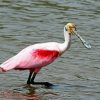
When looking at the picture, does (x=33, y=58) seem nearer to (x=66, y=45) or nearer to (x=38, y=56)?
(x=38, y=56)

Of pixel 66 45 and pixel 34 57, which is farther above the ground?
pixel 66 45

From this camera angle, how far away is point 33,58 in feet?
41.9

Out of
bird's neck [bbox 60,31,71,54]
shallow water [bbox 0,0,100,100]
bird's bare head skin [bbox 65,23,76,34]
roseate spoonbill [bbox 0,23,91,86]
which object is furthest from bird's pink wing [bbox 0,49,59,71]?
bird's bare head skin [bbox 65,23,76,34]

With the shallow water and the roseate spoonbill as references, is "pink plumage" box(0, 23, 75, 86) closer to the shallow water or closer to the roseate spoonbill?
the roseate spoonbill

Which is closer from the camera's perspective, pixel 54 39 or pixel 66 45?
pixel 66 45

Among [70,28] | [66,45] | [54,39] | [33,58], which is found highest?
[70,28]

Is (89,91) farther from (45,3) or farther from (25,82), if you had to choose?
(45,3)

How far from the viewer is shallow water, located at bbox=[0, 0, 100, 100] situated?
1252 cm

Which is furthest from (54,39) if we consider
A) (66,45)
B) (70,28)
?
(66,45)

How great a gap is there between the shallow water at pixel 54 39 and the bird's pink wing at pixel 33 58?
0.46 meters

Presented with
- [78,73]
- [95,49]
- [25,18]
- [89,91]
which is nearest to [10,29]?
[25,18]

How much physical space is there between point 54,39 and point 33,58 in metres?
3.75

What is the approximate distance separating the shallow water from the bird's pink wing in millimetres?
463

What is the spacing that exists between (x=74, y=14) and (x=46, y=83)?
703 cm
